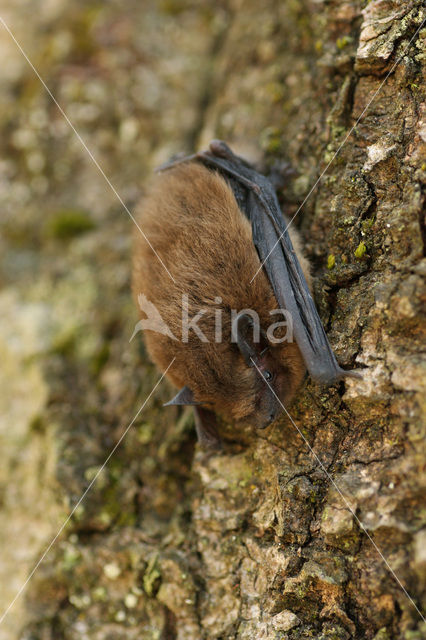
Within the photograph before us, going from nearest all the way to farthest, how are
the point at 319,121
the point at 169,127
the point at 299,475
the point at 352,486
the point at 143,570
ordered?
the point at 352,486 → the point at 299,475 → the point at 143,570 → the point at 319,121 → the point at 169,127

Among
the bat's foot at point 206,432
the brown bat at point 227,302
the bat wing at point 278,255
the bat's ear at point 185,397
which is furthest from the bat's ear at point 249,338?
A: the bat's foot at point 206,432

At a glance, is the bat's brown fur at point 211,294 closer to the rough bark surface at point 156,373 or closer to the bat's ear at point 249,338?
the bat's ear at point 249,338

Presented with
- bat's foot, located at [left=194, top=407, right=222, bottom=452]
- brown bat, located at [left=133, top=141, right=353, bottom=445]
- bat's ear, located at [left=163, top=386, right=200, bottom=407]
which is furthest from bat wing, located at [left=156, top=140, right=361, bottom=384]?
bat's foot, located at [left=194, top=407, right=222, bottom=452]

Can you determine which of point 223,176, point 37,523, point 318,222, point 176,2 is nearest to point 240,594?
point 37,523

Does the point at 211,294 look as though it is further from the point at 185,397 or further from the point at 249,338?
the point at 185,397

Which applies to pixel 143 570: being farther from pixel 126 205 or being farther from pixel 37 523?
pixel 126 205

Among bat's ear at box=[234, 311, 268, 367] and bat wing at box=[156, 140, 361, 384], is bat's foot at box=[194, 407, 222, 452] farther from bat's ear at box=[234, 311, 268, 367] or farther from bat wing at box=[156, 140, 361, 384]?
bat wing at box=[156, 140, 361, 384]
